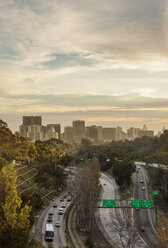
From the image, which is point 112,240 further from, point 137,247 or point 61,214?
point 61,214

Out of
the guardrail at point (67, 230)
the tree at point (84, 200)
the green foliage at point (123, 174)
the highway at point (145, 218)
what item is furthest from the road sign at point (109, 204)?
the green foliage at point (123, 174)

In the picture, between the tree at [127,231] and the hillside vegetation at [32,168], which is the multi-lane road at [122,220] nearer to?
the tree at [127,231]

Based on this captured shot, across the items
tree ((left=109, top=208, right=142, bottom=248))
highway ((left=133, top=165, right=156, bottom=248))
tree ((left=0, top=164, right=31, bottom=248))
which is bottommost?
highway ((left=133, top=165, right=156, bottom=248))

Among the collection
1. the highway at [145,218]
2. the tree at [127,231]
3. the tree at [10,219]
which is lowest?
the highway at [145,218]

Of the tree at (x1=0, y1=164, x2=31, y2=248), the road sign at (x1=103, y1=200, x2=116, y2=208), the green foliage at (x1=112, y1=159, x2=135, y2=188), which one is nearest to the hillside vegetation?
the tree at (x1=0, y1=164, x2=31, y2=248)

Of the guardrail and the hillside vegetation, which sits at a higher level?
the hillside vegetation

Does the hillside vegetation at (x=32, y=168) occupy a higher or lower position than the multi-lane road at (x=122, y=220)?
higher

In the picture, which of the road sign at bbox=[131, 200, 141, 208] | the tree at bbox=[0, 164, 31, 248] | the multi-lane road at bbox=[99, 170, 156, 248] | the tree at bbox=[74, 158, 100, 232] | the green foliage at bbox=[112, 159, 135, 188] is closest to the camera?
the tree at bbox=[0, 164, 31, 248]

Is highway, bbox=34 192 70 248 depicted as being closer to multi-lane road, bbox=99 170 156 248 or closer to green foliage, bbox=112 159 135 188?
multi-lane road, bbox=99 170 156 248
